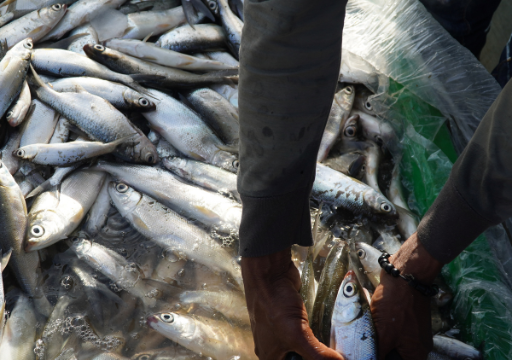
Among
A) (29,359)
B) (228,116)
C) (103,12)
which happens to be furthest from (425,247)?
(103,12)

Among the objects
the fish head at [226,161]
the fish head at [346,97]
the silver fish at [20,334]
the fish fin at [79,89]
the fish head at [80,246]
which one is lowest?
the silver fish at [20,334]

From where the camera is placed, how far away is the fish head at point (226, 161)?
7.61 ft

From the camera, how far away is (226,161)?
2.34 metres

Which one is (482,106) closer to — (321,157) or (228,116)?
(321,157)

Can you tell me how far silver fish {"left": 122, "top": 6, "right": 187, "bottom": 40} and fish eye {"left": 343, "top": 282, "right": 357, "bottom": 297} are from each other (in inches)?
97.7

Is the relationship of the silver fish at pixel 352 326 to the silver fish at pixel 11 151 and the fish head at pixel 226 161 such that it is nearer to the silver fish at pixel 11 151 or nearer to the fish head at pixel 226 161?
the fish head at pixel 226 161

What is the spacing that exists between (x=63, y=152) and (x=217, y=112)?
3.29ft

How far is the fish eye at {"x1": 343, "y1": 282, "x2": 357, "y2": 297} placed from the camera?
4.91 ft

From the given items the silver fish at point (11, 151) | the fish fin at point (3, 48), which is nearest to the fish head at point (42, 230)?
the silver fish at point (11, 151)

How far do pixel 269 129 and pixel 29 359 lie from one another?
4.98 feet

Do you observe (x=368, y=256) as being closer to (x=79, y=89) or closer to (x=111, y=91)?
(x=111, y=91)

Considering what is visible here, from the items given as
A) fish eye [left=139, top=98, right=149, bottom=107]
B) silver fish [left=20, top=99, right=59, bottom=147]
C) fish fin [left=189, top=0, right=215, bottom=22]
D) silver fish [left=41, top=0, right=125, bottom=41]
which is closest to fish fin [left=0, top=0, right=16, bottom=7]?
silver fish [left=41, top=0, right=125, bottom=41]

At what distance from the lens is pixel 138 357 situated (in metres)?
1.66

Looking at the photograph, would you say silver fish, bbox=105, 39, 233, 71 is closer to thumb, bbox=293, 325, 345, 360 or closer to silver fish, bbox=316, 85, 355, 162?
silver fish, bbox=316, 85, 355, 162
